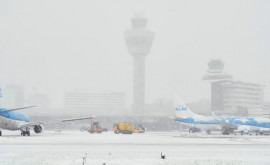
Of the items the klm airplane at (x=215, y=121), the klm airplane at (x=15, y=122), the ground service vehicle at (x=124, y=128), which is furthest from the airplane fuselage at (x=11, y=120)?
the klm airplane at (x=215, y=121)

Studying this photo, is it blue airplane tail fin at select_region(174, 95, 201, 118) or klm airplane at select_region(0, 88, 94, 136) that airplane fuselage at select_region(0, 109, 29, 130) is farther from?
blue airplane tail fin at select_region(174, 95, 201, 118)

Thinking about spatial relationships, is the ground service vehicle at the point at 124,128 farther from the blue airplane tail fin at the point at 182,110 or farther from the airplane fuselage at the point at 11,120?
the airplane fuselage at the point at 11,120

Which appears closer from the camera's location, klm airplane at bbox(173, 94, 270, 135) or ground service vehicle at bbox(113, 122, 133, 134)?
ground service vehicle at bbox(113, 122, 133, 134)

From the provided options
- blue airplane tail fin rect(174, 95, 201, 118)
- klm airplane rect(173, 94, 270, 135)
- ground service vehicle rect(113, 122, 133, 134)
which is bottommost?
ground service vehicle rect(113, 122, 133, 134)

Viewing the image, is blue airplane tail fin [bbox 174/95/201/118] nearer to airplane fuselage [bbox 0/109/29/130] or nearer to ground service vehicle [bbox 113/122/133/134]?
ground service vehicle [bbox 113/122/133/134]

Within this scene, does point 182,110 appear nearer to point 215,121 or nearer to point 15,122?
point 215,121

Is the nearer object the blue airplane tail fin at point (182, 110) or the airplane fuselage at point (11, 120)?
the airplane fuselage at point (11, 120)

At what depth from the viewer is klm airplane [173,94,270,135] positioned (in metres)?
94.2

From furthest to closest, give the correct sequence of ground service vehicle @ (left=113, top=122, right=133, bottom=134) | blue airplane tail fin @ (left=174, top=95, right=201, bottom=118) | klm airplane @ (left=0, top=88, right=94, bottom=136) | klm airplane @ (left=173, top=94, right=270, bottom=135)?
blue airplane tail fin @ (left=174, top=95, right=201, bottom=118) → klm airplane @ (left=173, top=94, right=270, bottom=135) → ground service vehicle @ (left=113, top=122, right=133, bottom=134) → klm airplane @ (left=0, top=88, right=94, bottom=136)

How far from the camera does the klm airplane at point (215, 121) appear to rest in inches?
3708

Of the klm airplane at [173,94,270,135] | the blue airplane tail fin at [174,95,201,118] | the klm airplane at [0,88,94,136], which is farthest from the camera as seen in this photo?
the blue airplane tail fin at [174,95,201,118]

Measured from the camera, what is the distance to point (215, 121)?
101 metres

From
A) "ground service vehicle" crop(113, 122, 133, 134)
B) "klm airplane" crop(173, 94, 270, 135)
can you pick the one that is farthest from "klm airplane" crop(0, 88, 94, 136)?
"klm airplane" crop(173, 94, 270, 135)

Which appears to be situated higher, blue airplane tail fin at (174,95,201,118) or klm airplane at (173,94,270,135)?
blue airplane tail fin at (174,95,201,118)
